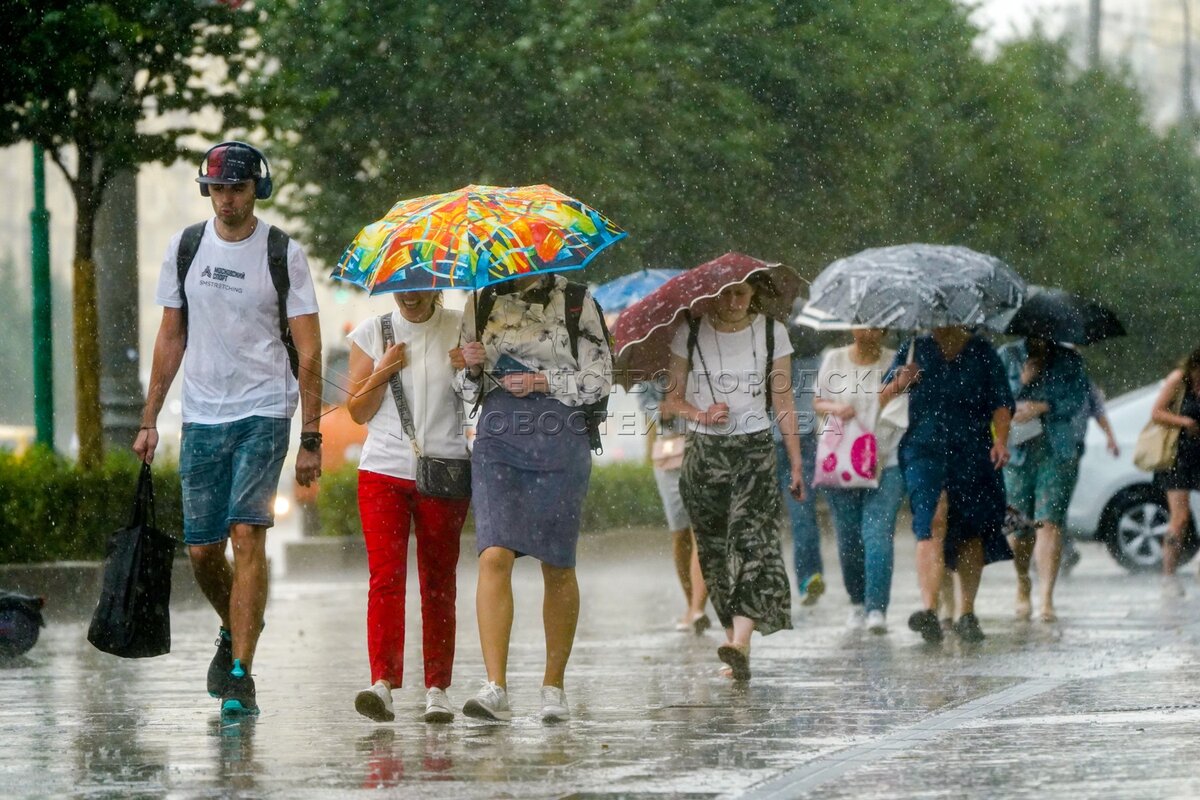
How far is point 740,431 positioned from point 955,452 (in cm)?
227

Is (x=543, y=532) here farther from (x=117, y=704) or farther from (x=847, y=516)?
(x=847, y=516)

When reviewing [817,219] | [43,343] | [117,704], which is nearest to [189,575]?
[43,343]

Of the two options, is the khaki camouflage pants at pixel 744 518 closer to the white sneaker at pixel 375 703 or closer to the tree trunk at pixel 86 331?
the white sneaker at pixel 375 703

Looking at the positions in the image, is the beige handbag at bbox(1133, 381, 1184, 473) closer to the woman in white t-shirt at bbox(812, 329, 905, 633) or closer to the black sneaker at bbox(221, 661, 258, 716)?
the woman in white t-shirt at bbox(812, 329, 905, 633)

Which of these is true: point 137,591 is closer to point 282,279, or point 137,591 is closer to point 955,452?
point 282,279

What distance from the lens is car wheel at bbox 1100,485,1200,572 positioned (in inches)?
687

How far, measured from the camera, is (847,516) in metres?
12.0

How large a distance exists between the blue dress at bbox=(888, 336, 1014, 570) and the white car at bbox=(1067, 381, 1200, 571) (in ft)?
20.6

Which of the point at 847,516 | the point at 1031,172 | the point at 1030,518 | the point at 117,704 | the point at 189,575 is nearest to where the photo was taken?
the point at 117,704

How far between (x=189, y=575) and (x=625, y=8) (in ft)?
25.8

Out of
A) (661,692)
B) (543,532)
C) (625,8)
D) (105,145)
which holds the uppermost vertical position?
(625,8)

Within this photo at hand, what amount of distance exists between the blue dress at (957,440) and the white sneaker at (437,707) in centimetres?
415

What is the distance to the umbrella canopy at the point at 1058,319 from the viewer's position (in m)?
12.6

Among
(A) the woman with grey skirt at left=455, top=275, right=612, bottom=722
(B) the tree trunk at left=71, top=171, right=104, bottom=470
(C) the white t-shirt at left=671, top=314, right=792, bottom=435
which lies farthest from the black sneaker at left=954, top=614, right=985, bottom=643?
(B) the tree trunk at left=71, top=171, right=104, bottom=470
